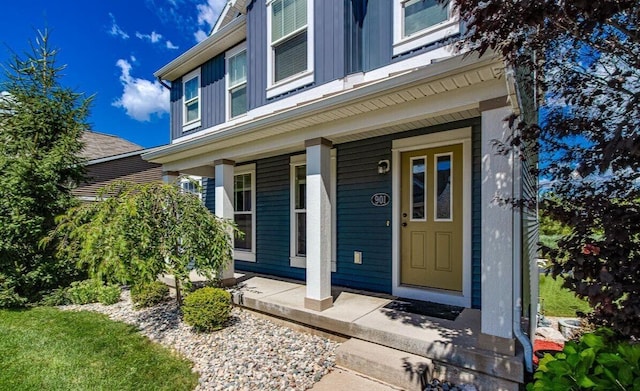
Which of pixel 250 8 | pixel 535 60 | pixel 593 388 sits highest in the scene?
pixel 250 8

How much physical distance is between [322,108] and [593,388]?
3210 millimetres

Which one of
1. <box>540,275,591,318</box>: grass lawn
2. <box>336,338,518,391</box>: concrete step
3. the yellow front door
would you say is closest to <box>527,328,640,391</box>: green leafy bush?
<box>336,338,518,391</box>: concrete step

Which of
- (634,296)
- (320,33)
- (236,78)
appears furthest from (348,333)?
(236,78)

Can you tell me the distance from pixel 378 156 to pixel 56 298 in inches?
241

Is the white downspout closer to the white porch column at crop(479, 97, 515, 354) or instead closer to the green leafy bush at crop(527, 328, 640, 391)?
the white porch column at crop(479, 97, 515, 354)

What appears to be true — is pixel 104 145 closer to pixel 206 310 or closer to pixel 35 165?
pixel 35 165

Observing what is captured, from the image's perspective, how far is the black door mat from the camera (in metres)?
3.86

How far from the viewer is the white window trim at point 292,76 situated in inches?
211

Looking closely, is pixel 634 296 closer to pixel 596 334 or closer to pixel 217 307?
pixel 596 334

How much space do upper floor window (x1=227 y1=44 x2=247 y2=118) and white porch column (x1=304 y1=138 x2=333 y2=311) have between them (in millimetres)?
3313

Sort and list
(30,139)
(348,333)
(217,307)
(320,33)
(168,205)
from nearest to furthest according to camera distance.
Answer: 1. (348,333)
2. (217,307)
3. (168,205)
4. (320,33)
5. (30,139)

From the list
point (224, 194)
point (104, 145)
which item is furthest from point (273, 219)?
point (104, 145)

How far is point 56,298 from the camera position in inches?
225

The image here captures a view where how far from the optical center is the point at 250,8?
6.30m
